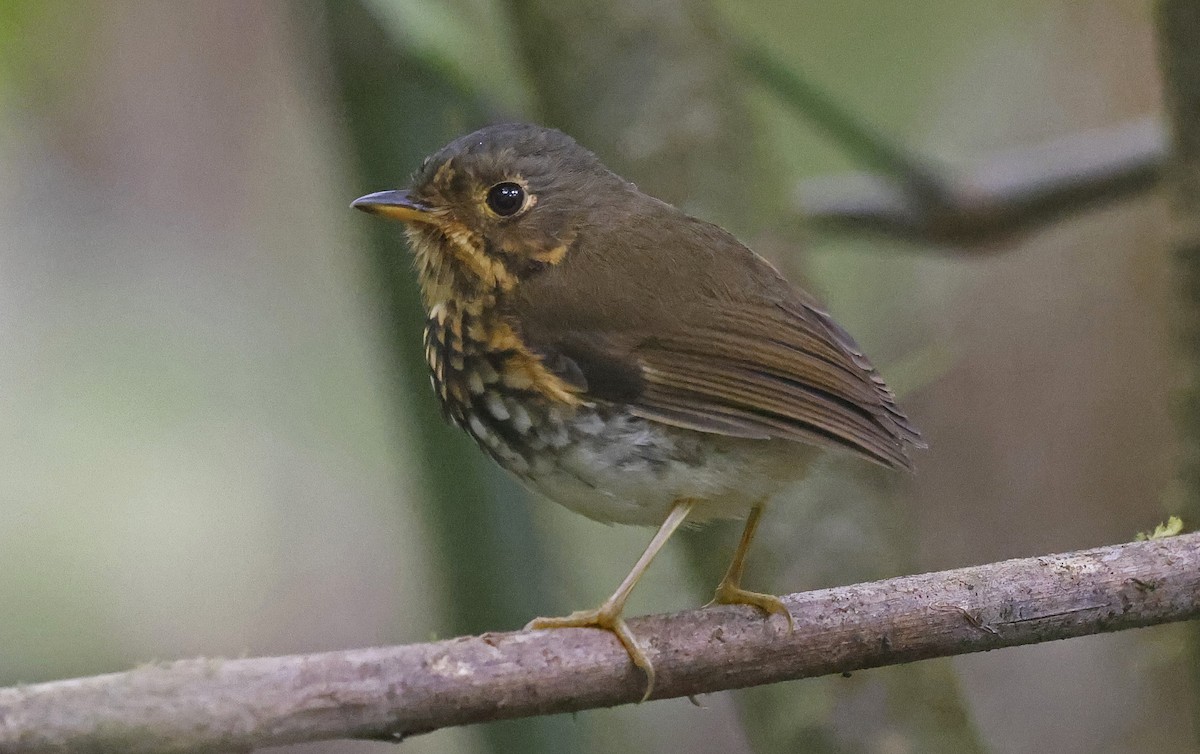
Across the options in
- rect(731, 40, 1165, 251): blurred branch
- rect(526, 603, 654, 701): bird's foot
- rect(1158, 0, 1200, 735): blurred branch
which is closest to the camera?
rect(526, 603, 654, 701): bird's foot

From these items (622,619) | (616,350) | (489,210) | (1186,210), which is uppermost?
(489,210)

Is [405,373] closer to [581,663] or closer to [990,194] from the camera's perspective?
[581,663]

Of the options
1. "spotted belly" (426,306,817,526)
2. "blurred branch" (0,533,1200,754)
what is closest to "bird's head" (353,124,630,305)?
"spotted belly" (426,306,817,526)

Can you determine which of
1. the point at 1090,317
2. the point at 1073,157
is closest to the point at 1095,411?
the point at 1090,317

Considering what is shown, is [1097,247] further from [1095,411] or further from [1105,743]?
[1105,743]

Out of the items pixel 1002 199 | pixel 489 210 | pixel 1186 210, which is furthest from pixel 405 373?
pixel 1002 199

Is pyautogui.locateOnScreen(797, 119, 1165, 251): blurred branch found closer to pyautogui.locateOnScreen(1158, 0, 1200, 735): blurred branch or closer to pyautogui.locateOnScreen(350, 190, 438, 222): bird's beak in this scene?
pyautogui.locateOnScreen(1158, 0, 1200, 735): blurred branch
